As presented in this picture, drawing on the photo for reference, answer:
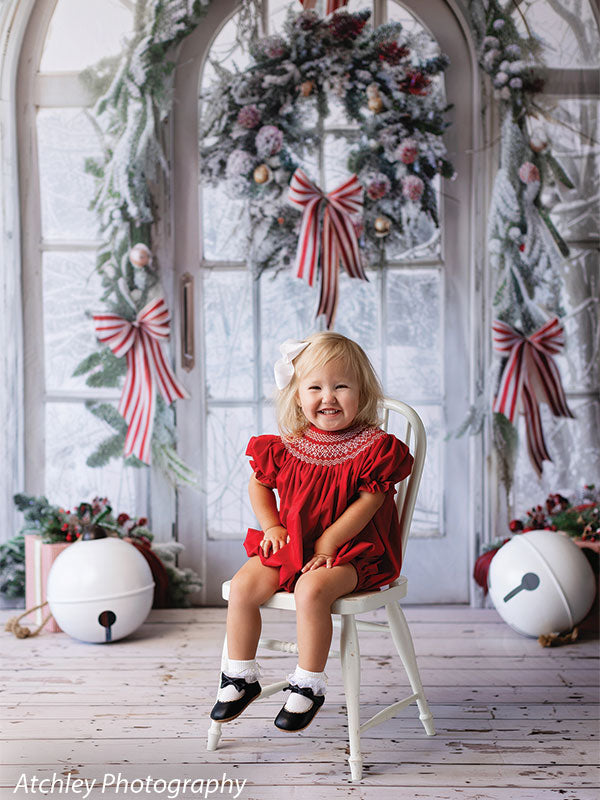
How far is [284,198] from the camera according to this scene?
10.8 feet

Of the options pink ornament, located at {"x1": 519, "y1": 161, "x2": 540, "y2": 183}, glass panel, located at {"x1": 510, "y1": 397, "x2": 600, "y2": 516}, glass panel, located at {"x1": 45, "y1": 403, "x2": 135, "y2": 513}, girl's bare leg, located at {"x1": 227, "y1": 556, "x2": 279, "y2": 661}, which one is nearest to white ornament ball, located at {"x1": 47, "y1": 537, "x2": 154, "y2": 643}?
glass panel, located at {"x1": 45, "y1": 403, "x2": 135, "y2": 513}

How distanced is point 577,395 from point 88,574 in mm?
2006

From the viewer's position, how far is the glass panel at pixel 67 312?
3.36 meters

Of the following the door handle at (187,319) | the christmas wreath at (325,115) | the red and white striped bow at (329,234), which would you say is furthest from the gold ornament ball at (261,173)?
the door handle at (187,319)

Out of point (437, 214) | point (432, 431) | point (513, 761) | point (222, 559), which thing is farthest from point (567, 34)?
point (513, 761)

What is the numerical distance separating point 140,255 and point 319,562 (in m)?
1.76

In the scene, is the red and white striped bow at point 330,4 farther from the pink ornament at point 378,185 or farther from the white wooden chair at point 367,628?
the white wooden chair at point 367,628

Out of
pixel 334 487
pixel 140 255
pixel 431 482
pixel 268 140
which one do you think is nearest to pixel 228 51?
pixel 268 140

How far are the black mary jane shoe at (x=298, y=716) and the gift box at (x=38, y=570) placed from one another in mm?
1426

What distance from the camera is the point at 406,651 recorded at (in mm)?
2092

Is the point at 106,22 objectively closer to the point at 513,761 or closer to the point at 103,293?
the point at 103,293

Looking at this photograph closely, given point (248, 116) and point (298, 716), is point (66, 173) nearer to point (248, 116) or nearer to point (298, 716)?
point (248, 116)

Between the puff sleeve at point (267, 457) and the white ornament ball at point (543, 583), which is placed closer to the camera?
the puff sleeve at point (267, 457)

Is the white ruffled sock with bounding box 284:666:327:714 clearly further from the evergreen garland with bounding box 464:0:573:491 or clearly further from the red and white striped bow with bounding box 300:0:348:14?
the red and white striped bow with bounding box 300:0:348:14
